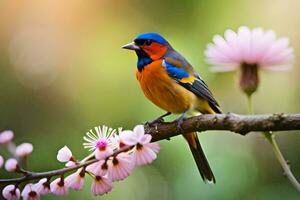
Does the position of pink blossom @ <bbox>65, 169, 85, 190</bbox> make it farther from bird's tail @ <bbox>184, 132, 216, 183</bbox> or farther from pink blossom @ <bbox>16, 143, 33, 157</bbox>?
bird's tail @ <bbox>184, 132, 216, 183</bbox>

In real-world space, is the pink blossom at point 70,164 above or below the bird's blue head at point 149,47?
below

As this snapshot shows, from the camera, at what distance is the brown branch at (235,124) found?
90 centimetres

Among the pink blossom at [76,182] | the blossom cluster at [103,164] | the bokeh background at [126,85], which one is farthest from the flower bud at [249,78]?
the bokeh background at [126,85]

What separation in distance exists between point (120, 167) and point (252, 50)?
328 millimetres

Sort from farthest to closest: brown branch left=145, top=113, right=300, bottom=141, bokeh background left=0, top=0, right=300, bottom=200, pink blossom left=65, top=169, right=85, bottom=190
A: bokeh background left=0, top=0, right=300, bottom=200, pink blossom left=65, top=169, right=85, bottom=190, brown branch left=145, top=113, right=300, bottom=141

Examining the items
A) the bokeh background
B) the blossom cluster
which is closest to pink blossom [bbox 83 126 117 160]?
the blossom cluster

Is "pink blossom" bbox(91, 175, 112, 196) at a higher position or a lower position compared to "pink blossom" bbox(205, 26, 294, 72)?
lower

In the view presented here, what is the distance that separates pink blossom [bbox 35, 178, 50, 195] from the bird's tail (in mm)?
530

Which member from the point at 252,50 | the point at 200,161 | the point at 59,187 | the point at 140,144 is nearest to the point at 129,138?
the point at 140,144

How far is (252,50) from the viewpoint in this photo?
1.13 meters

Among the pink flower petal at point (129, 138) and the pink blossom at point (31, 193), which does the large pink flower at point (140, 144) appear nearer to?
the pink flower petal at point (129, 138)

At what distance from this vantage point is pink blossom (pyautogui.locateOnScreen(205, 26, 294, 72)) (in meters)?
1.12

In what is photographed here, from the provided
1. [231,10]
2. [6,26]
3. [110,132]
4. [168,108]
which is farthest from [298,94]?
[110,132]

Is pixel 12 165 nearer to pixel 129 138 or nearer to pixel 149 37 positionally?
pixel 129 138
